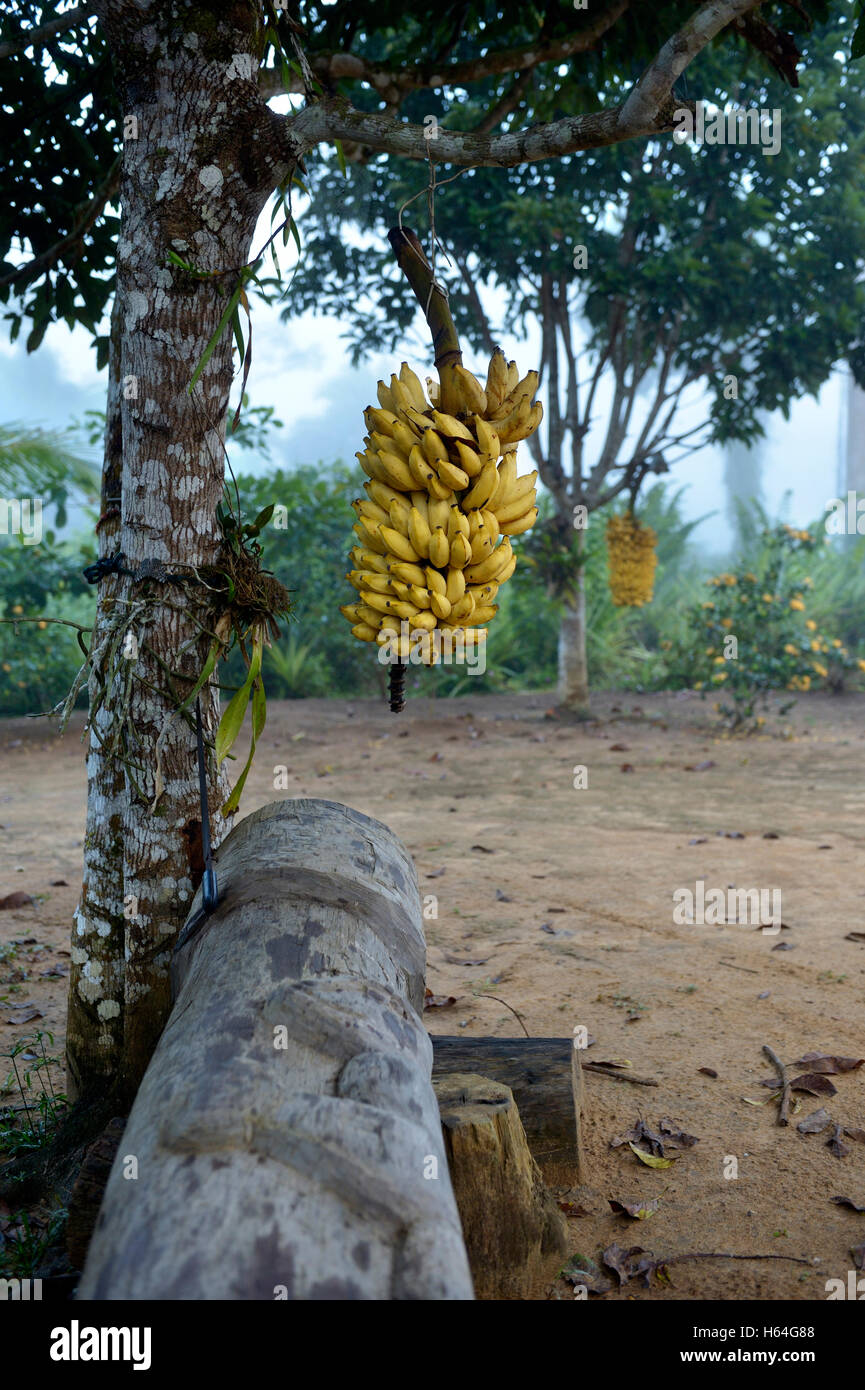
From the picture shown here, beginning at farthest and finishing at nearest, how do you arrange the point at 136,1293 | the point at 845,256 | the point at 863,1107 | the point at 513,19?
the point at 845,256, the point at 513,19, the point at 863,1107, the point at 136,1293

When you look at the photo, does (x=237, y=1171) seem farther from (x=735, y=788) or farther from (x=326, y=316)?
(x=326, y=316)

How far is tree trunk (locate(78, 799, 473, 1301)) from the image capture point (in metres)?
1.28

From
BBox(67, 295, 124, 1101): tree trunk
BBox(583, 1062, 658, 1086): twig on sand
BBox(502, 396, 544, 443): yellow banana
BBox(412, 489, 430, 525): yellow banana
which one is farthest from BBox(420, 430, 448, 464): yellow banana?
BBox(583, 1062, 658, 1086): twig on sand

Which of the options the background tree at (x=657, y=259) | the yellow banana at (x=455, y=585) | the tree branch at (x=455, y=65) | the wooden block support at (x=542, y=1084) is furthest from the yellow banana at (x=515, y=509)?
the background tree at (x=657, y=259)

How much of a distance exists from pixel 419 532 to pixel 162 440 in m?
0.68

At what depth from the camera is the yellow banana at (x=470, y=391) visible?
→ 218 cm

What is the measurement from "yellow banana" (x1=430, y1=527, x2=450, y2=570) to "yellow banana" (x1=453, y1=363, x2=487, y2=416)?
278 millimetres

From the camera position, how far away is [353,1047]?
1.70 metres

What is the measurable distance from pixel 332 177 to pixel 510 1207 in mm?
10346

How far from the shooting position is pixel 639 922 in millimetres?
4543

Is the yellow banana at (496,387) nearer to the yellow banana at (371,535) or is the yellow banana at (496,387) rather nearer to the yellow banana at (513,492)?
the yellow banana at (513,492)

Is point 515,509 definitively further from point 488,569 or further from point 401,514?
point 401,514

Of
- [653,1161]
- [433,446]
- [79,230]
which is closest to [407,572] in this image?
[433,446]
